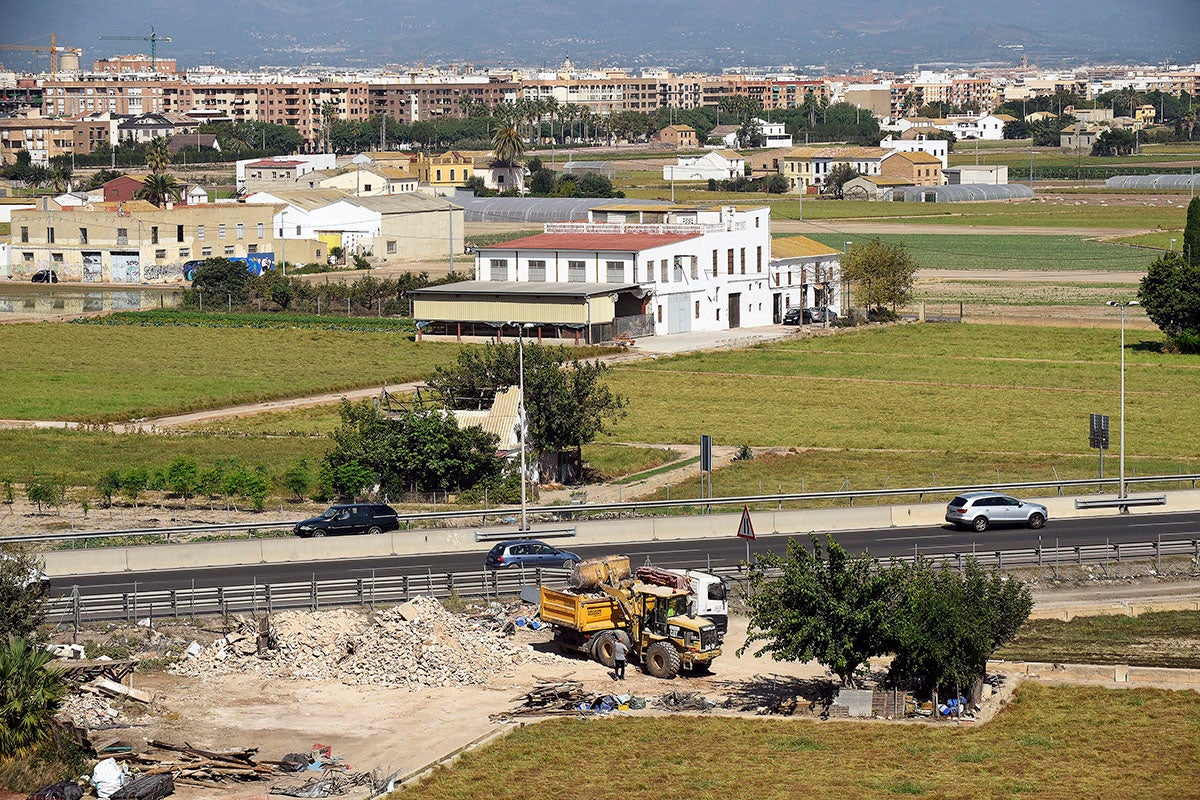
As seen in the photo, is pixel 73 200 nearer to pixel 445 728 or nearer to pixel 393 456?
pixel 393 456

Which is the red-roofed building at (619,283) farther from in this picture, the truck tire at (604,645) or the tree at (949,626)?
the tree at (949,626)

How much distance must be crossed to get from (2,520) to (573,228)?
65920 mm

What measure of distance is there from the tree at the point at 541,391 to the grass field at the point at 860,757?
26.6 metres

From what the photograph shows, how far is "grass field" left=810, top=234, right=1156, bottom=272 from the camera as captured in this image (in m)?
138

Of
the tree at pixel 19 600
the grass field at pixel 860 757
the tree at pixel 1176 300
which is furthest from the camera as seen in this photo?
the tree at pixel 1176 300

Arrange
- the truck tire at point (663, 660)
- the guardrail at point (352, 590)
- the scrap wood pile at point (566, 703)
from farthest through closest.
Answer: the guardrail at point (352, 590) → the truck tire at point (663, 660) → the scrap wood pile at point (566, 703)

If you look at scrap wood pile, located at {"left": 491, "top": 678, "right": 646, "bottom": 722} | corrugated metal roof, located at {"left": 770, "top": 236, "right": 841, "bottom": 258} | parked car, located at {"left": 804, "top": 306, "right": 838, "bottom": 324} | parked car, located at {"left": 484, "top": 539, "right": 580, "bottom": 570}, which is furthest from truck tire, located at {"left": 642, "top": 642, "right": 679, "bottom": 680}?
corrugated metal roof, located at {"left": 770, "top": 236, "right": 841, "bottom": 258}

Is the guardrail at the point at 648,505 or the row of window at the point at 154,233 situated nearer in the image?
the guardrail at the point at 648,505

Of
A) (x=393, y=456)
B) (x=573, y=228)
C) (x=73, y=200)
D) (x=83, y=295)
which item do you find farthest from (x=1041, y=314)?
(x=73, y=200)

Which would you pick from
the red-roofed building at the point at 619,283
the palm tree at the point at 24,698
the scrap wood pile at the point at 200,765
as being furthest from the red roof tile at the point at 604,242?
the scrap wood pile at the point at 200,765

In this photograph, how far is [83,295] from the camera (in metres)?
130

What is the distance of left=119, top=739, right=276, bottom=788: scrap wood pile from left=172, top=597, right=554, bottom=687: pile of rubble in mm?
6118

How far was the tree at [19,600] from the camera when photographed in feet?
121

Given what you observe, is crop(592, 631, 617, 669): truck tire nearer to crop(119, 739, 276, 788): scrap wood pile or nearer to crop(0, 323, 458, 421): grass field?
crop(119, 739, 276, 788): scrap wood pile
